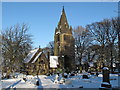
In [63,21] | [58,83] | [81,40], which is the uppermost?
[63,21]

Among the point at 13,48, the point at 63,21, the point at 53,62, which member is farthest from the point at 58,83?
the point at 63,21

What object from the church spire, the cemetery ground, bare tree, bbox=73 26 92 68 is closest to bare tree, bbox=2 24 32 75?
the cemetery ground

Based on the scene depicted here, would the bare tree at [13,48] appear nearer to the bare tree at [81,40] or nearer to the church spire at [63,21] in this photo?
the bare tree at [81,40]

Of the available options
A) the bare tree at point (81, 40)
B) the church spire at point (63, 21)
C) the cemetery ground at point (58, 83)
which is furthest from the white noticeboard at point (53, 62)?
the cemetery ground at point (58, 83)

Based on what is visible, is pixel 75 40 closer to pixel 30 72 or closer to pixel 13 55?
pixel 30 72

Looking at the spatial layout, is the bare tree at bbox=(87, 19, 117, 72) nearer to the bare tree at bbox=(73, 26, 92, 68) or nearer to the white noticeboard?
the bare tree at bbox=(73, 26, 92, 68)

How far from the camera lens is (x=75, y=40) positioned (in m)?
22.4

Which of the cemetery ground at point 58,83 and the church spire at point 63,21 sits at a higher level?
the church spire at point 63,21

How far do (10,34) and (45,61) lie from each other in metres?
10.9

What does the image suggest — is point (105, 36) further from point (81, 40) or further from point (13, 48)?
point (13, 48)

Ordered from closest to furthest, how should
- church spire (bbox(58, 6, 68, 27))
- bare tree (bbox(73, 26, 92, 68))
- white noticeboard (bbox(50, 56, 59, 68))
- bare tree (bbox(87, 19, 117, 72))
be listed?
bare tree (bbox(87, 19, 117, 72))
bare tree (bbox(73, 26, 92, 68))
white noticeboard (bbox(50, 56, 59, 68))
church spire (bbox(58, 6, 68, 27))

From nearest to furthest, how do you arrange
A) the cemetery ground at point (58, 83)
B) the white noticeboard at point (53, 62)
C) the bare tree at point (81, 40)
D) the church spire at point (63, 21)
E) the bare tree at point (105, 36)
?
the cemetery ground at point (58, 83), the bare tree at point (105, 36), the bare tree at point (81, 40), the white noticeboard at point (53, 62), the church spire at point (63, 21)

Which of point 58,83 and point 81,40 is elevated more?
point 81,40

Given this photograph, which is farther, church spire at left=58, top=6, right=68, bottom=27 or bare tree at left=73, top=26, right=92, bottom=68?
church spire at left=58, top=6, right=68, bottom=27
